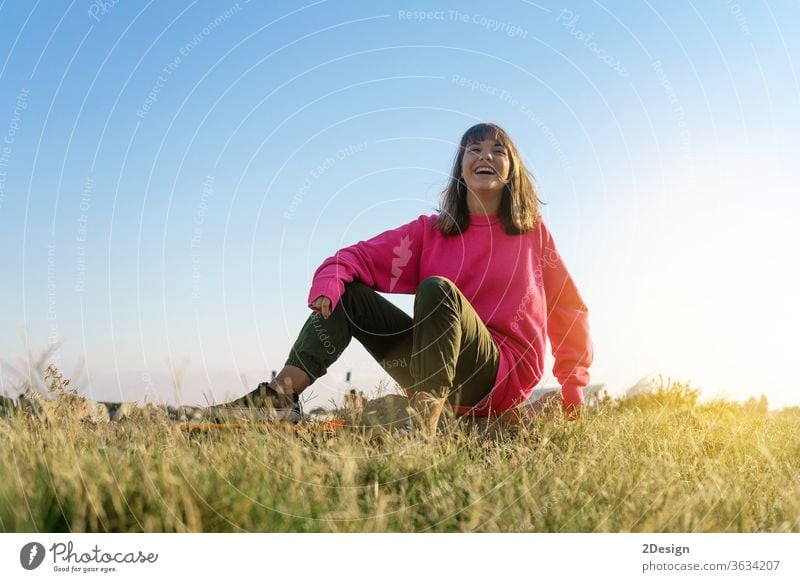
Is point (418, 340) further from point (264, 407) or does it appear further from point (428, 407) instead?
point (264, 407)

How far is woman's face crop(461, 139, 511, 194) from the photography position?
179 inches

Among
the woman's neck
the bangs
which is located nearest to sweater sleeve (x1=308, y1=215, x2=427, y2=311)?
the woman's neck

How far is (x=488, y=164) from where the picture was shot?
4562 mm

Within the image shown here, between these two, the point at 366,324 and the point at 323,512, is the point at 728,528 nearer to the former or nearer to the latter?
the point at 323,512

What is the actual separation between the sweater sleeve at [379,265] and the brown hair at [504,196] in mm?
186

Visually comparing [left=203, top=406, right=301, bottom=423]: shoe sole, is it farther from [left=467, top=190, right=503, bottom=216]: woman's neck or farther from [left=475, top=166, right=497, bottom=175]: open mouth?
[left=475, top=166, right=497, bottom=175]: open mouth

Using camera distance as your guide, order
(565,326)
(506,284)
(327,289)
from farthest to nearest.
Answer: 1. (565,326)
2. (506,284)
3. (327,289)

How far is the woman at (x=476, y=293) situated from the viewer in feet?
13.8

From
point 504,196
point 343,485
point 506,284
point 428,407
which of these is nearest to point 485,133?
point 504,196

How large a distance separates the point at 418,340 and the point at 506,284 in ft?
2.72

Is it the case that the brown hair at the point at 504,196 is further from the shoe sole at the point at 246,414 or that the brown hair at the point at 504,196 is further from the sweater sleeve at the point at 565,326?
the shoe sole at the point at 246,414

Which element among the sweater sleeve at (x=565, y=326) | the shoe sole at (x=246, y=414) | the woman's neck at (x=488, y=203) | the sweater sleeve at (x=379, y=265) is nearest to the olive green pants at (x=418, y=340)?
the sweater sleeve at (x=379, y=265)

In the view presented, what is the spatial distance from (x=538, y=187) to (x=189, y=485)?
2.87 metres
